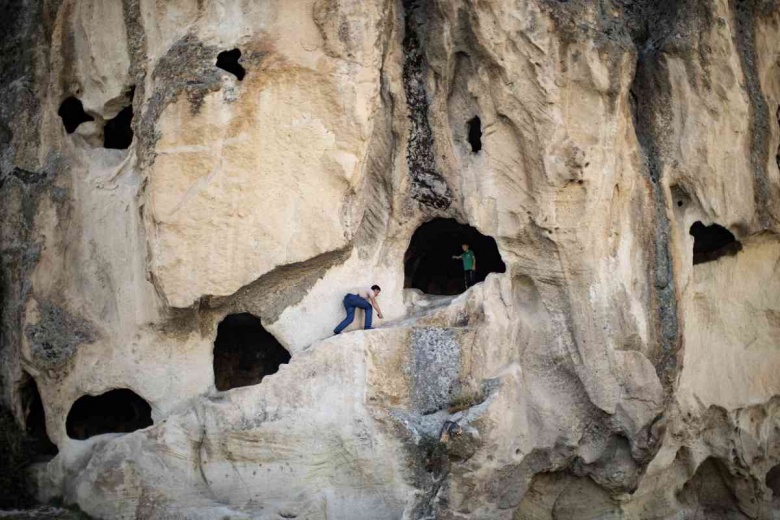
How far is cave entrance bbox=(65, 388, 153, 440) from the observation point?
11.3 m

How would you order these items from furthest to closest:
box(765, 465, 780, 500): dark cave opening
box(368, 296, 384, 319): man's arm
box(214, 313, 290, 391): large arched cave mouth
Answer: box(765, 465, 780, 500): dark cave opening, box(214, 313, 290, 391): large arched cave mouth, box(368, 296, 384, 319): man's arm

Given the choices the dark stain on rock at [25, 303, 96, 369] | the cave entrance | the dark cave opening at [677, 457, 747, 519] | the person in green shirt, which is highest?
the person in green shirt

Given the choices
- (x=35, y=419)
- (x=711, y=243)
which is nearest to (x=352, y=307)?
(x=35, y=419)

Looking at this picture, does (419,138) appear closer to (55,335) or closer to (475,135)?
(475,135)

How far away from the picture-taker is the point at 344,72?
10.3 metres

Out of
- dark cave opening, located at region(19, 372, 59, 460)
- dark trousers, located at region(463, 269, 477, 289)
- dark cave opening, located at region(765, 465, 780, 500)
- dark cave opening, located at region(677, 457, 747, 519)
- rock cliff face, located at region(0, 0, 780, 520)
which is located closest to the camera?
rock cliff face, located at region(0, 0, 780, 520)

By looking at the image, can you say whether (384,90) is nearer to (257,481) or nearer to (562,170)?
(562,170)

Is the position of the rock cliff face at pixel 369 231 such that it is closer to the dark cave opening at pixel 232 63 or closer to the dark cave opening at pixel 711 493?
the dark cave opening at pixel 232 63

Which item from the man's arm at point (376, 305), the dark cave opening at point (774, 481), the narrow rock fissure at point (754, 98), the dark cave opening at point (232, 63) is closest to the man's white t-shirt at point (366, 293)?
the man's arm at point (376, 305)

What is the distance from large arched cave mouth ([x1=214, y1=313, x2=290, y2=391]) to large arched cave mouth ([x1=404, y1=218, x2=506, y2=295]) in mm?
1342

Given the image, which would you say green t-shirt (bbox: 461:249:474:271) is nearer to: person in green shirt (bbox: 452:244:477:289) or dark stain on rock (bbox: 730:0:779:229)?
person in green shirt (bbox: 452:244:477:289)

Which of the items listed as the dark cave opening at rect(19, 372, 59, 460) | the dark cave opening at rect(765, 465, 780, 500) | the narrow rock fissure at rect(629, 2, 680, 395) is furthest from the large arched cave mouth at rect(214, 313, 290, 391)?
the dark cave opening at rect(765, 465, 780, 500)

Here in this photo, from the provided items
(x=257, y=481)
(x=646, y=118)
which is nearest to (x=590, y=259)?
(x=646, y=118)

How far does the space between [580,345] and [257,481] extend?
2827 millimetres
